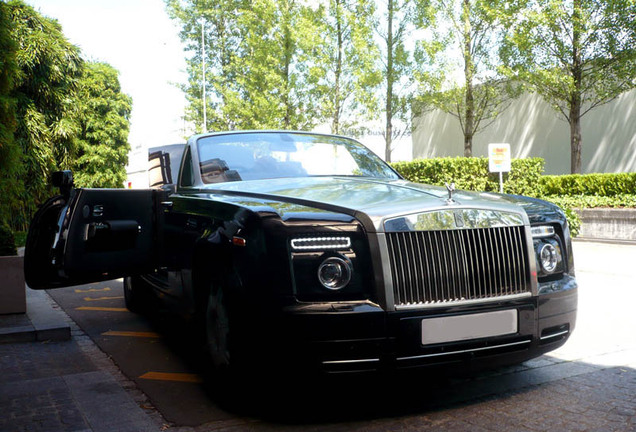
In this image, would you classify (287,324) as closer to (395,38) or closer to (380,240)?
(380,240)

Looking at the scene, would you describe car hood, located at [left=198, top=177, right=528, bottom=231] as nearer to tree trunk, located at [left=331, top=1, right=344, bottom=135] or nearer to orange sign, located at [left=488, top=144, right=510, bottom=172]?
orange sign, located at [left=488, top=144, right=510, bottom=172]

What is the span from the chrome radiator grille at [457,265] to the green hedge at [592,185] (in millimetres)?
13675

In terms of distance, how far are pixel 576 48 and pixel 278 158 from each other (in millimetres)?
17443

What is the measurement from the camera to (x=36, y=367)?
16.0ft

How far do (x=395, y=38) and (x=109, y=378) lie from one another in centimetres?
2406

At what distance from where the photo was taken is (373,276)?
3.25 meters

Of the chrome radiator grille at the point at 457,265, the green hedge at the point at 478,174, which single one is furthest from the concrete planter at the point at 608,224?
the chrome radiator grille at the point at 457,265

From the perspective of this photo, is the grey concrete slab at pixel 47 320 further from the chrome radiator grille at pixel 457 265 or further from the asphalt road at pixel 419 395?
the chrome radiator grille at pixel 457 265

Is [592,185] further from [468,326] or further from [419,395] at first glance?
[468,326]

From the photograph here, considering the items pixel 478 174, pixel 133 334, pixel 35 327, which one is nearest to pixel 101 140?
pixel 478 174

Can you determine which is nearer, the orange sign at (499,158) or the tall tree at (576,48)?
the orange sign at (499,158)

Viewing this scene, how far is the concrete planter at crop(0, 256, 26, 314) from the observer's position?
6.46 meters

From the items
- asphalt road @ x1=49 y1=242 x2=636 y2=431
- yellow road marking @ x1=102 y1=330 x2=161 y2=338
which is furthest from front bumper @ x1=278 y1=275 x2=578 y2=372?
yellow road marking @ x1=102 y1=330 x2=161 y2=338

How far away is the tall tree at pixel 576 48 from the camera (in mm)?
19109
